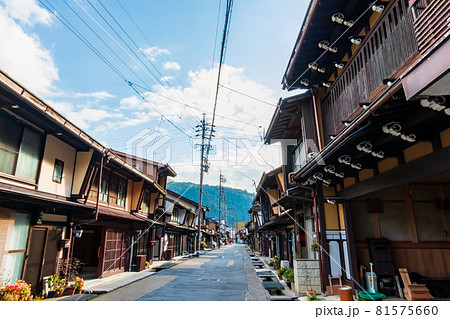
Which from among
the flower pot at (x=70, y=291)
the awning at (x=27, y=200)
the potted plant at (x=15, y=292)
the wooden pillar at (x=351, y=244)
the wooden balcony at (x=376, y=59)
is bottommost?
the flower pot at (x=70, y=291)

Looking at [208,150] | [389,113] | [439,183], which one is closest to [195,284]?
[439,183]

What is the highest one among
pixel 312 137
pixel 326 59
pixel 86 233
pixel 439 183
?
pixel 326 59

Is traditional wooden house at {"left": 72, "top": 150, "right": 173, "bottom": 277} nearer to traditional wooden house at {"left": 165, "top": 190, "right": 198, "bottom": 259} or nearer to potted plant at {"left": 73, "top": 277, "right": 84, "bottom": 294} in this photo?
potted plant at {"left": 73, "top": 277, "right": 84, "bottom": 294}

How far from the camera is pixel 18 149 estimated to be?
8.16m

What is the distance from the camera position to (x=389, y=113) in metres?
4.34

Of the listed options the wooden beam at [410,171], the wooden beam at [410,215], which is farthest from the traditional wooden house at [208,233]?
the wooden beam at [410,171]

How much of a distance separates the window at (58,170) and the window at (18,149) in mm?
1009

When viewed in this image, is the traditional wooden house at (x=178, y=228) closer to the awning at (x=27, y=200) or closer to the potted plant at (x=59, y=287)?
the potted plant at (x=59, y=287)

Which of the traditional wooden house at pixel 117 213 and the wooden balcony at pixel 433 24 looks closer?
the wooden balcony at pixel 433 24

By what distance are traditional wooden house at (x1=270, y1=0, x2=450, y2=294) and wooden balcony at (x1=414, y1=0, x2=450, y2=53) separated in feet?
0.04

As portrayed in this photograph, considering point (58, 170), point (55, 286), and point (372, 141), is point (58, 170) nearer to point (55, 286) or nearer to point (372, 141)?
point (55, 286)

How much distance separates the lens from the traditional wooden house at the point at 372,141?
15.5ft

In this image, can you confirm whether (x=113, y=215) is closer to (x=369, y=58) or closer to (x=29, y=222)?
(x=29, y=222)

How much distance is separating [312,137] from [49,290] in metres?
11.3
